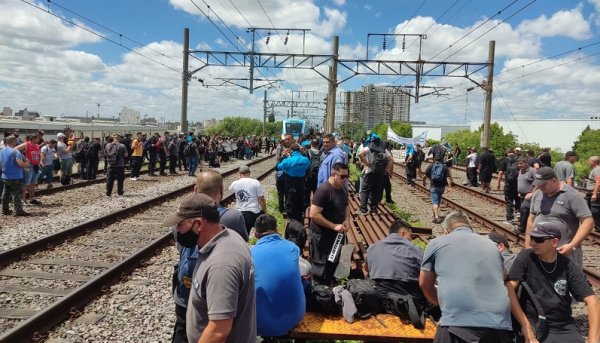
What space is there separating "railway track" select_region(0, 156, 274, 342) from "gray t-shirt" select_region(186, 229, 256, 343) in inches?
123

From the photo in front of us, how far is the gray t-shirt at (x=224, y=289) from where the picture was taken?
2578 millimetres

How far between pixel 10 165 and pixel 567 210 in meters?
11.3

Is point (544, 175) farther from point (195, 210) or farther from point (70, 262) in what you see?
point (70, 262)

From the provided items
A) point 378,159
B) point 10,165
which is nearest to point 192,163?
point 10,165

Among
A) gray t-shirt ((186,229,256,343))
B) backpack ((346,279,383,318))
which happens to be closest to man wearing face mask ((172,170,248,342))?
gray t-shirt ((186,229,256,343))

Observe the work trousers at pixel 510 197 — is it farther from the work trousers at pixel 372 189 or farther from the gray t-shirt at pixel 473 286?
the gray t-shirt at pixel 473 286

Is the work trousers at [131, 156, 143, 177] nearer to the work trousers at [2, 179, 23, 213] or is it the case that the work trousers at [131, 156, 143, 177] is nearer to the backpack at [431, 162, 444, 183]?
the work trousers at [2, 179, 23, 213]

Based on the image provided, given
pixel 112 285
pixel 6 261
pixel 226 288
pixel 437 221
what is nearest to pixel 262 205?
pixel 112 285

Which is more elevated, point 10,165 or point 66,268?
point 10,165

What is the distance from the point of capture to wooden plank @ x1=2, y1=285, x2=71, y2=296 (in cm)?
645

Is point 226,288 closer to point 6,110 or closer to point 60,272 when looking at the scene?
point 60,272

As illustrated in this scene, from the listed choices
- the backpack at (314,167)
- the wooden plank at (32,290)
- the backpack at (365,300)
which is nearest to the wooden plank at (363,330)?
the backpack at (365,300)

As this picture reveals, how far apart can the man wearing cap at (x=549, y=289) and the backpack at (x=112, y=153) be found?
12.4 meters

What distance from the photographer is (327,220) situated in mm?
6000
